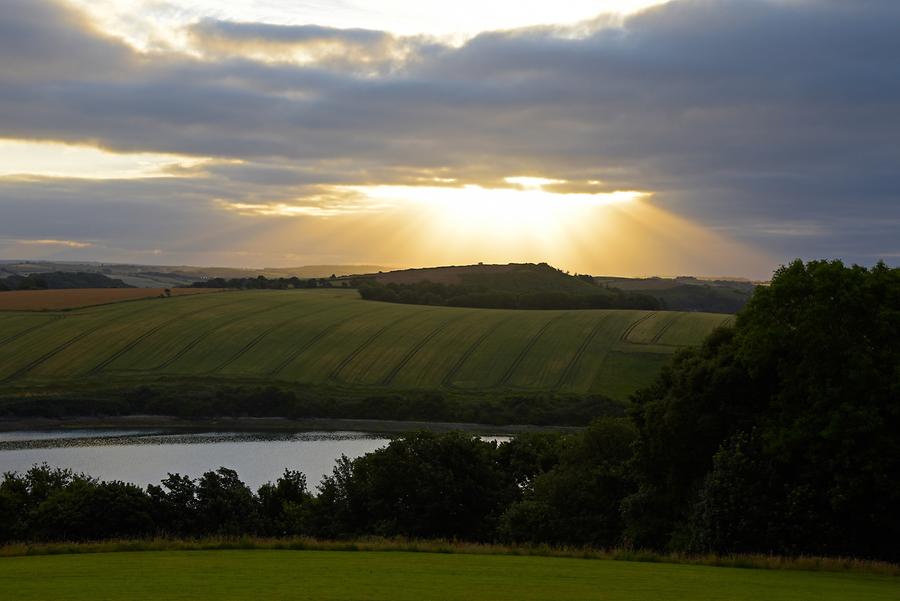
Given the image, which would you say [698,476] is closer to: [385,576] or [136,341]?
[385,576]

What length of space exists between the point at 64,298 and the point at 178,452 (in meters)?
65.0

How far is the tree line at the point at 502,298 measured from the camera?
160 m

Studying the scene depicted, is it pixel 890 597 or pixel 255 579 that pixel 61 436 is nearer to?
pixel 255 579

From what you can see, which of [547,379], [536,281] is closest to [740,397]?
[547,379]

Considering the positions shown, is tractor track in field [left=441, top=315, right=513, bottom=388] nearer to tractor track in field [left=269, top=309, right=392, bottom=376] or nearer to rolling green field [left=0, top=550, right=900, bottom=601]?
tractor track in field [left=269, top=309, right=392, bottom=376]

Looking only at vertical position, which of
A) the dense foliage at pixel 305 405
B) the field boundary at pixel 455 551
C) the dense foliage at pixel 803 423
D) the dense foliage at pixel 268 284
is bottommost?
the dense foliage at pixel 305 405

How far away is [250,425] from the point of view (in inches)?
4008

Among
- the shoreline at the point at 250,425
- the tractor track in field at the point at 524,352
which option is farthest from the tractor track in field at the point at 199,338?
the tractor track in field at the point at 524,352

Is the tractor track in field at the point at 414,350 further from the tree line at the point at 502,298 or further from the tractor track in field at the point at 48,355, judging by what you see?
the tractor track in field at the point at 48,355

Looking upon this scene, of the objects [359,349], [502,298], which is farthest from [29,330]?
[502,298]

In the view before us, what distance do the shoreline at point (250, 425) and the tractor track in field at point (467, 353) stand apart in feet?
34.1

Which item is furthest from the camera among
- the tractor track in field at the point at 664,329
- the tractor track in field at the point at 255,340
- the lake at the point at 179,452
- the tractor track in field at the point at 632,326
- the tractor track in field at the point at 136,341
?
the tractor track in field at the point at 632,326

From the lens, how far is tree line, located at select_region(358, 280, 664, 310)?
160m

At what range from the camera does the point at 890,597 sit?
2047 centimetres
